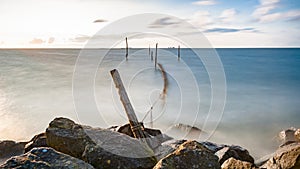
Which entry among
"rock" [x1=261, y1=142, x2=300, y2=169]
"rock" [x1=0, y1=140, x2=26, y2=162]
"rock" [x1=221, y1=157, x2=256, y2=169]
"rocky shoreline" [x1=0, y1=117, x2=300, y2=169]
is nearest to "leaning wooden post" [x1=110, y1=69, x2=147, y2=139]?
"rocky shoreline" [x1=0, y1=117, x2=300, y2=169]

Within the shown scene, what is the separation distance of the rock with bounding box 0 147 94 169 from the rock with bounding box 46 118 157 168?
876mm

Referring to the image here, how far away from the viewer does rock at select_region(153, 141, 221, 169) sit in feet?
15.0

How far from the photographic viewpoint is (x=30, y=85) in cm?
3447

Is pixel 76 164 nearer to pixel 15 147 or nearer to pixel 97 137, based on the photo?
pixel 97 137

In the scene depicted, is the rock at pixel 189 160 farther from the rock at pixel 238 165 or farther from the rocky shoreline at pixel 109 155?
the rock at pixel 238 165

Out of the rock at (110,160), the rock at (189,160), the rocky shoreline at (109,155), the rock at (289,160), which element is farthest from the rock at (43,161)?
the rock at (289,160)

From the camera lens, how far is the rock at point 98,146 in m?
5.32

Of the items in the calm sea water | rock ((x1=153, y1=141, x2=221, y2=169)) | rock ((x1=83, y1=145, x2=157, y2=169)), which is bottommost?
the calm sea water

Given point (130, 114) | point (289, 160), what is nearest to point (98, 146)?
point (130, 114)

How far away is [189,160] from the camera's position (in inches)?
185

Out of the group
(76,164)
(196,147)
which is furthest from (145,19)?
(76,164)

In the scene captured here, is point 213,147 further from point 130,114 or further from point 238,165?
point 238,165

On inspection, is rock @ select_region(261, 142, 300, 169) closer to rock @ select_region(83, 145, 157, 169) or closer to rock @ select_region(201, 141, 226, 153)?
rock @ select_region(201, 141, 226, 153)

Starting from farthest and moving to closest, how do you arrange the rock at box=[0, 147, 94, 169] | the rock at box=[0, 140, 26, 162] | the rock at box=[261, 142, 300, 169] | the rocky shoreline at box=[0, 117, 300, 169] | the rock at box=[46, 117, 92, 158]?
the rock at box=[0, 140, 26, 162], the rock at box=[261, 142, 300, 169], the rock at box=[46, 117, 92, 158], the rocky shoreline at box=[0, 117, 300, 169], the rock at box=[0, 147, 94, 169]
